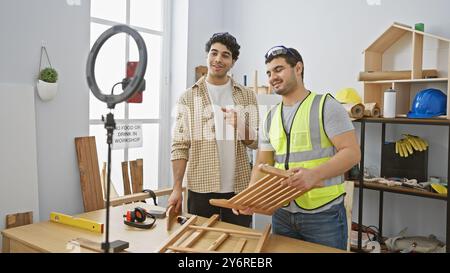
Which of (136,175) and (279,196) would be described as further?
(136,175)

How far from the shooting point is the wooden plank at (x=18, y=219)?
2.23 m

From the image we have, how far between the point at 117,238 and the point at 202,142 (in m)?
0.67

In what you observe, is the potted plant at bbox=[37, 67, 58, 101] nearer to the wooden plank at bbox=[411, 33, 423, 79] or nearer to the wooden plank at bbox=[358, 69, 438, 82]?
the wooden plank at bbox=[358, 69, 438, 82]

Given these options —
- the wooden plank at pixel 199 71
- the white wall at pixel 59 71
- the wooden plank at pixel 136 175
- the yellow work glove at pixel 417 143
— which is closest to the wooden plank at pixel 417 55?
the yellow work glove at pixel 417 143

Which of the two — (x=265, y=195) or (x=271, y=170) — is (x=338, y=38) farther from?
(x=271, y=170)

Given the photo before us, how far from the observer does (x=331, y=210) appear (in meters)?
1.72

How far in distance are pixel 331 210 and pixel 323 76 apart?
1.97 meters

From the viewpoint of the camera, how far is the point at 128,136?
3275mm

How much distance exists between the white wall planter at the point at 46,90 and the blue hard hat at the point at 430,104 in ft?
7.88

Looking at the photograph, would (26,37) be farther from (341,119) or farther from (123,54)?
(341,119)

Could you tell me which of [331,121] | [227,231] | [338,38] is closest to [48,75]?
[227,231]

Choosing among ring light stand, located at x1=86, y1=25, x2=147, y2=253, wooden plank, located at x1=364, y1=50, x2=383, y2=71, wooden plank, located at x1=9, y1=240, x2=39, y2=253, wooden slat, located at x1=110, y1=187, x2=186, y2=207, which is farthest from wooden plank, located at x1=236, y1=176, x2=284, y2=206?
wooden plank, located at x1=364, y1=50, x2=383, y2=71
